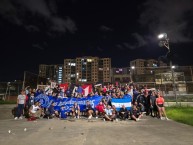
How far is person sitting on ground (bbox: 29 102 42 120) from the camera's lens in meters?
14.5

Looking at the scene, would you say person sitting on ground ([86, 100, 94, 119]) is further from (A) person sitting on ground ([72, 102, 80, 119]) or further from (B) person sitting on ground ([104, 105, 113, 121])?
(B) person sitting on ground ([104, 105, 113, 121])

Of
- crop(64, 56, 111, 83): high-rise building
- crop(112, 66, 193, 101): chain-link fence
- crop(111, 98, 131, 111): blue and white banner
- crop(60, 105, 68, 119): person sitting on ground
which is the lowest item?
crop(60, 105, 68, 119): person sitting on ground

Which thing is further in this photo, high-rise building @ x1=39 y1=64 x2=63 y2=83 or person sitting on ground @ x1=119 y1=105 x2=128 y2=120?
high-rise building @ x1=39 y1=64 x2=63 y2=83

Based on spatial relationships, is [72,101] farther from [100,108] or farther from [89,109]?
[100,108]

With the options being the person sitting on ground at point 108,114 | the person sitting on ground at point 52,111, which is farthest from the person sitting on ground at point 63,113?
the person sitting on ground at point 108,114

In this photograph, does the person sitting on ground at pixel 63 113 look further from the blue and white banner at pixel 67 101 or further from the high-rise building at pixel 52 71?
the high-rise building at pixel 52 71

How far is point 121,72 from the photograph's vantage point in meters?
26.6

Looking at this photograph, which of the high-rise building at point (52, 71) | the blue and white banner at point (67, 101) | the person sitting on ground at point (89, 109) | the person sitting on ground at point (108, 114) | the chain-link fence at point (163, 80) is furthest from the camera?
the high-rise building at point (52, 71)

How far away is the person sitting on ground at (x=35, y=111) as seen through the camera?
A: 14.5m

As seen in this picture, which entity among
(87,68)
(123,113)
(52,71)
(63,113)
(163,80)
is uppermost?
(52,71)

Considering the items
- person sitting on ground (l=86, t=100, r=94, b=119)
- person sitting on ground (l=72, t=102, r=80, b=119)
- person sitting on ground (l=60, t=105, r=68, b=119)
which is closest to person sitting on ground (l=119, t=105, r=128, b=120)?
person sitting on ground (l=86, t=100, r=94, b=119)

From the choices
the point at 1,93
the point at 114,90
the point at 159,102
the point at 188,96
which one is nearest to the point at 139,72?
the point at 188,96

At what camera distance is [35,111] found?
14875 mm

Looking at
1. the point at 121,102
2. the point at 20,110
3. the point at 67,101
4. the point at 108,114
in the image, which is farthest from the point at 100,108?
the point at 20,110
